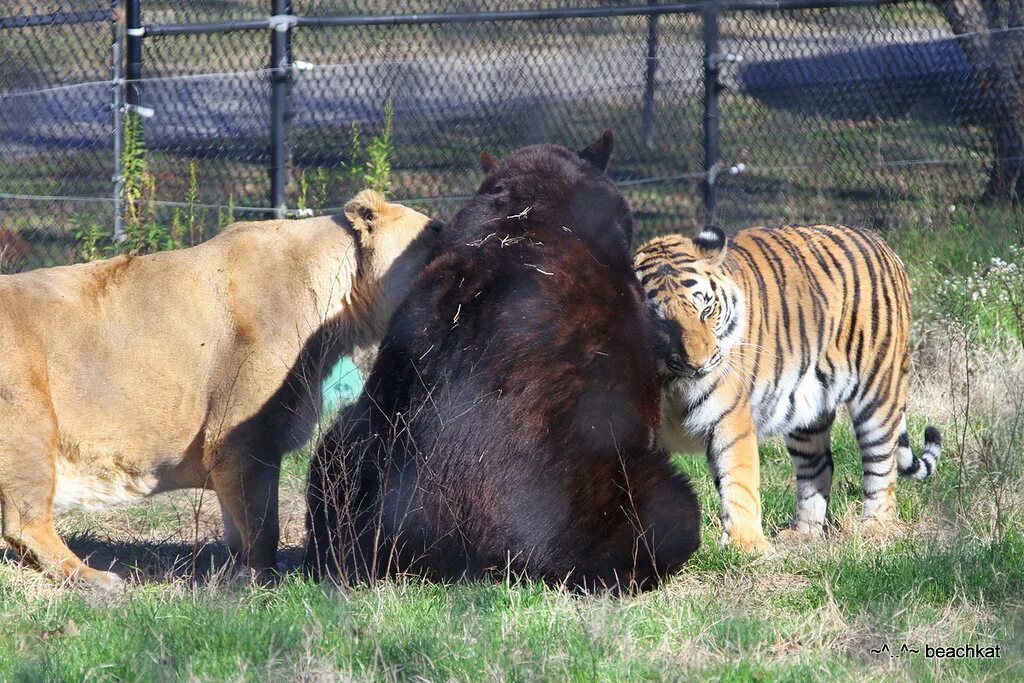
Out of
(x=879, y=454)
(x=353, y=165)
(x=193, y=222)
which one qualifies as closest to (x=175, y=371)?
(x=193, y=222)

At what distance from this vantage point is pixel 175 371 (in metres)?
5.52

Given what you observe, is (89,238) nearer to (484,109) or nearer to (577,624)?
(484,109)

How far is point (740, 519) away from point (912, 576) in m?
0.77

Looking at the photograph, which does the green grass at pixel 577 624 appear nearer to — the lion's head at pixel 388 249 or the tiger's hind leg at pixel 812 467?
the tiger's hind leg at pixel 812 467

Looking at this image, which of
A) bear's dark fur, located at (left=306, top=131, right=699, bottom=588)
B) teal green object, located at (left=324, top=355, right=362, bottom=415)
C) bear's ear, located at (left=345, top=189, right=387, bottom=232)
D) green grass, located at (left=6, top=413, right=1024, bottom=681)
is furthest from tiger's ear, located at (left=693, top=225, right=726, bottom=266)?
teal green object, located at (left=324, top=355, right=362, bottom=415)

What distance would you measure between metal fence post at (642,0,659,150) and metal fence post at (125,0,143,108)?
153 inches

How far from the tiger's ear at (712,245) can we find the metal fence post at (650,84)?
14.9 feet

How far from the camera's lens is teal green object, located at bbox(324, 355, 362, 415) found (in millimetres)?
6098

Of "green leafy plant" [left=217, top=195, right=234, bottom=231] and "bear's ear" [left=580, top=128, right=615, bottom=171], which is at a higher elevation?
"bear's ear" [left=580, top=128, right=615, bottom=171]

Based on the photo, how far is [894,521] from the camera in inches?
223

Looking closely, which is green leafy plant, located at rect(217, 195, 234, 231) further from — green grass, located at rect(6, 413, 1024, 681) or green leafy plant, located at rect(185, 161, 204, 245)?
green grass, located at rect(6, 413, 1024, 681)

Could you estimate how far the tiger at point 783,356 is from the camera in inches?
199

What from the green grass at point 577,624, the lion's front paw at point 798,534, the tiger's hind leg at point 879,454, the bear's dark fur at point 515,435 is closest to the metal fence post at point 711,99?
the tiger's hind leg at point 879,454

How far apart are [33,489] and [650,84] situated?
6.29 m
